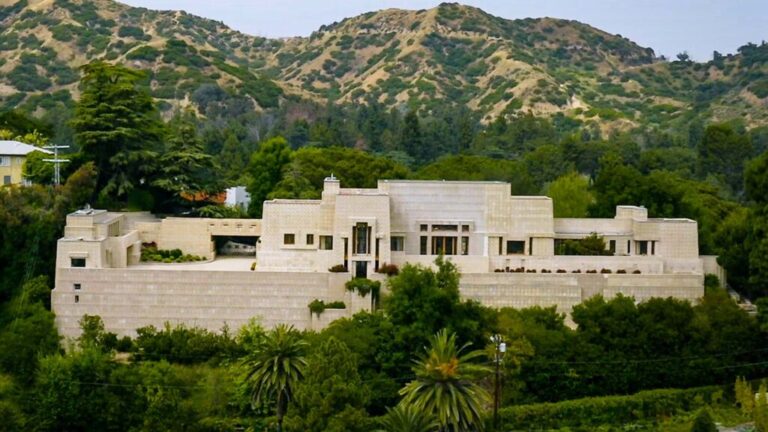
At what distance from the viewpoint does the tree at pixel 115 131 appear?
4812 cm

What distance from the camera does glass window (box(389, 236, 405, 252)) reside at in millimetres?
43969

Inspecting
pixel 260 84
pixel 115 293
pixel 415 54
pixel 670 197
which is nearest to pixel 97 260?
pixel 115 293

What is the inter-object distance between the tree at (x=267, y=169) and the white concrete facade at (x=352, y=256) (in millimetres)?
8212

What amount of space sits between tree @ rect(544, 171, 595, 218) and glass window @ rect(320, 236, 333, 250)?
13242mm

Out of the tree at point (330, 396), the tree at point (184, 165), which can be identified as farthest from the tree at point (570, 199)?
the tree at point (330, 396)

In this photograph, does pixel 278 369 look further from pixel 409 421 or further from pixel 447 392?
pixel 447 392

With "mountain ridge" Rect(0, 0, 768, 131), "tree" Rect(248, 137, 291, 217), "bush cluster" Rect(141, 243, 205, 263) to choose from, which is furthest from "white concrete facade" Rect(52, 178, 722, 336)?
"mountain ridge" Rect(0, 0, 768, 131)

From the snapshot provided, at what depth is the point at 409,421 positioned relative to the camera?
3078cm

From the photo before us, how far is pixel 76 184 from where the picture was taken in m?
45.9

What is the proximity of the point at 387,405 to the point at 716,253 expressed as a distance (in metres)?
16.0

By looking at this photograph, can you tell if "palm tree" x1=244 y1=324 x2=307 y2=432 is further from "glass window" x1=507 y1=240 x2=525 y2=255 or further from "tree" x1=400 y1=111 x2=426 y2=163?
"tree" x1=400 y1=111 x2=426 y2=163

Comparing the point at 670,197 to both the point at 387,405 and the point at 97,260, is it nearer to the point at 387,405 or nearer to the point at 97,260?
the point at 387,405

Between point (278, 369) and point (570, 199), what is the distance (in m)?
25.6

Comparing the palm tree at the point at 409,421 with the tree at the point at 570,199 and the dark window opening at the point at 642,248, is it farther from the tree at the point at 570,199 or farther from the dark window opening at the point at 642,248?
the tree at the point at 570,199
